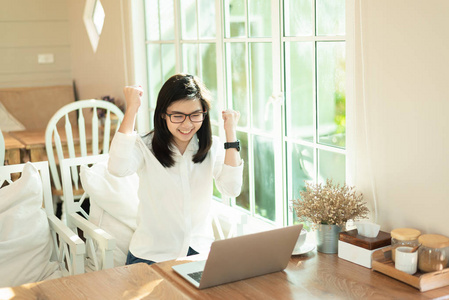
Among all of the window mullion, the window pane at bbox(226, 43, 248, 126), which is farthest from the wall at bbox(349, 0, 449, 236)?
the window mullion

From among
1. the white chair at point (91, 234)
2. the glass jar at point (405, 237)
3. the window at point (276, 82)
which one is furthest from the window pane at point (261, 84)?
the glass jar at point (405, 237)

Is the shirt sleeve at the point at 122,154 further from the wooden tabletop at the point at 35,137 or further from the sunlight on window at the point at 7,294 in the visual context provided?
the wooden tabletop at the point at 35,137

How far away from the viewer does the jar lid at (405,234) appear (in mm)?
1670

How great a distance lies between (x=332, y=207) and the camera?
187cm

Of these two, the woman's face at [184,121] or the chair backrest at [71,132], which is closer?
the woman's face at [184,121]

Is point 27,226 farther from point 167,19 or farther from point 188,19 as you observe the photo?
point 167,19

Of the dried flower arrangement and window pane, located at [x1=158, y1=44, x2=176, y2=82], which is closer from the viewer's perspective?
the dried flower arrangement

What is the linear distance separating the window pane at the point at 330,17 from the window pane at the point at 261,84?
1.14ft

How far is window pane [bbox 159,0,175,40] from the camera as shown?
11.1 feet

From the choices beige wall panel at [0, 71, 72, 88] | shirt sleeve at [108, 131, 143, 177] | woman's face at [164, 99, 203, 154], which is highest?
beige wall panel at [0, 71, 72, 88]

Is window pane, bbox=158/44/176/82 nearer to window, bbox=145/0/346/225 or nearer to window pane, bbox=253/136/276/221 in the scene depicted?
window, bbox=145/0/346/225

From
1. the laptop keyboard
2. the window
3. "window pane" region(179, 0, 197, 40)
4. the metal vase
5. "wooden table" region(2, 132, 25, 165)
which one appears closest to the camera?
the laptop keyboard

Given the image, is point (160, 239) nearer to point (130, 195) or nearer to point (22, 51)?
point (130, 195)

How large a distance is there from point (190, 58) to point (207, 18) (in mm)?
309
